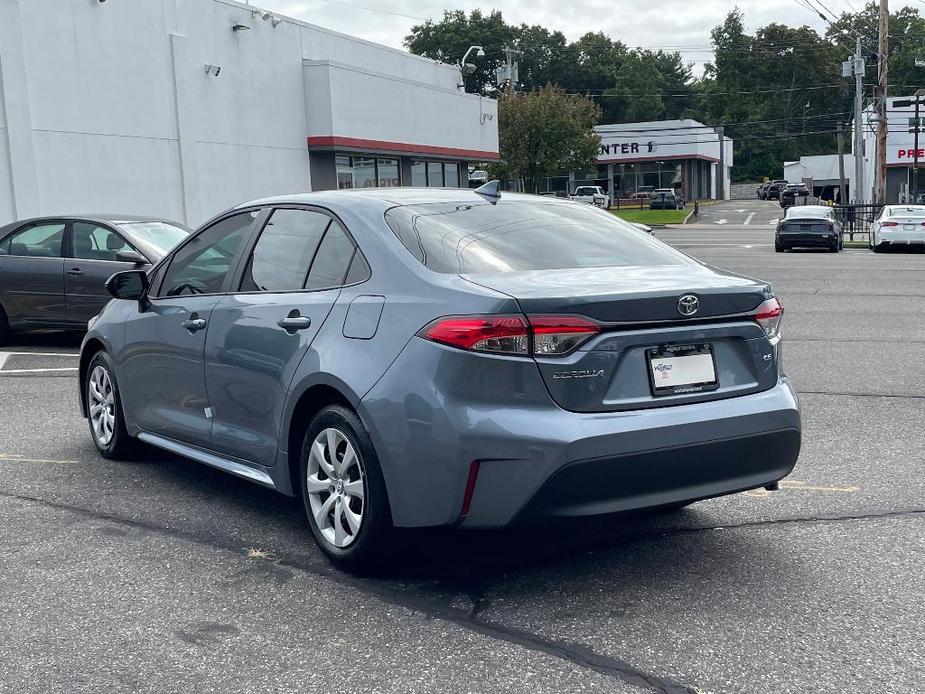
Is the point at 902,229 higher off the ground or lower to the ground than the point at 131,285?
lower

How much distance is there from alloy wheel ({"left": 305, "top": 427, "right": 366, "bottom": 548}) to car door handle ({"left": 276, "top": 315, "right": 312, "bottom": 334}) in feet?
1.59

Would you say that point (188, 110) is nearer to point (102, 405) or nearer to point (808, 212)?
point (808, 212)

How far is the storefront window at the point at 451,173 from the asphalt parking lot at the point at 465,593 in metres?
30.6

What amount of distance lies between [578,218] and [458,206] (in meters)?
0.63

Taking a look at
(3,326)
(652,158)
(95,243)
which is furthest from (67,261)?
(652,158)

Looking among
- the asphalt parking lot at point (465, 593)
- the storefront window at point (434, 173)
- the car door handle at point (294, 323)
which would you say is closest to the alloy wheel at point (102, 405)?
the asphalt parking lot at point (465, 593)

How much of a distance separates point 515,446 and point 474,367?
329 millimetres

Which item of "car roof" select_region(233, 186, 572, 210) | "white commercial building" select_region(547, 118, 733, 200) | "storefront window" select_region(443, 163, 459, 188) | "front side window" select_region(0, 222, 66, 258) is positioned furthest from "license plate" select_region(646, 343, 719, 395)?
"white commercial building" select_region(547, 118, 733, 200)

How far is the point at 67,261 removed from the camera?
39.7 feet

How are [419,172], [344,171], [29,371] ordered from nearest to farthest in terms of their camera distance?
[29,371] < [344,171] < [419,172]

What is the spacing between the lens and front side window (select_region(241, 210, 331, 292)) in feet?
17.0

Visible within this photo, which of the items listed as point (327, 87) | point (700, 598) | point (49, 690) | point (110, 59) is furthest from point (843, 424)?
point (327, 87)

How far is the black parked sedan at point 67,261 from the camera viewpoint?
468 inches

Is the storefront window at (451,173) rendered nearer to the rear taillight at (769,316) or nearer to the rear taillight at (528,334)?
the rear taillight at (769,316)
